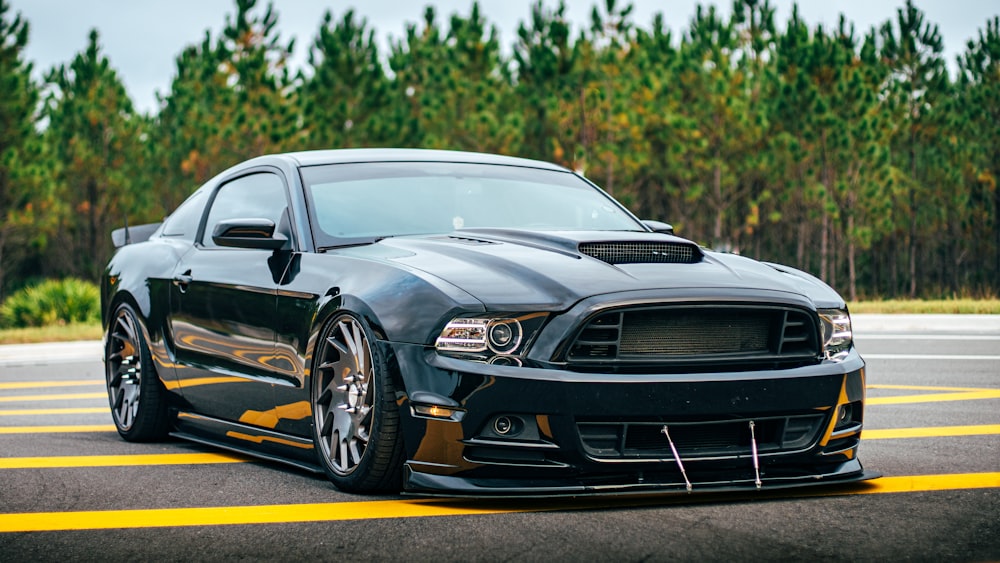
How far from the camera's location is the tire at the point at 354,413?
4.92 metres

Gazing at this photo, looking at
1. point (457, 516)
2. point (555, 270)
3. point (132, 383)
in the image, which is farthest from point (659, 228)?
point (132, 383)

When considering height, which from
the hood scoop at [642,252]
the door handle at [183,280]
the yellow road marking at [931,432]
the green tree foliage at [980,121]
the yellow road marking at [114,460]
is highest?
the green tree foliage at [980,121]

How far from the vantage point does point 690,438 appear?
15.7ft

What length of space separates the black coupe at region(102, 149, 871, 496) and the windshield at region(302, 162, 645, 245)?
1cm

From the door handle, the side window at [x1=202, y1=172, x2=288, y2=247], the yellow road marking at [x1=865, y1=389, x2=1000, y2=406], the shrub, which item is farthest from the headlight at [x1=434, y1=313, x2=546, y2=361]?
the shrub

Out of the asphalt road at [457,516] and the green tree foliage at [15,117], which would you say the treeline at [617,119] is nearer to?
the green tree foliage at [15,117]

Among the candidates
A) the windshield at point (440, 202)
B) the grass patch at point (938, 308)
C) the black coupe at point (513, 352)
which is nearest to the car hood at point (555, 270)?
the black coupe at point (513, 352)

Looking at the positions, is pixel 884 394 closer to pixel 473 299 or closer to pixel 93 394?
pixel 473 299

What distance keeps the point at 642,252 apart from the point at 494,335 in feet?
2.97

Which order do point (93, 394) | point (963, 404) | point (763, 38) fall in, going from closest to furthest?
point (963, 404)
point (93, 394)
point (763, 38)

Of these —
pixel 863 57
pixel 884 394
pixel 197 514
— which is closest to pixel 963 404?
pixel 884 394

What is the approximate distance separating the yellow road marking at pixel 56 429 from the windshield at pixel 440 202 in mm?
2783

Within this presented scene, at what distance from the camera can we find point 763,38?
5406cm

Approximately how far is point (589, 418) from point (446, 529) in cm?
65
